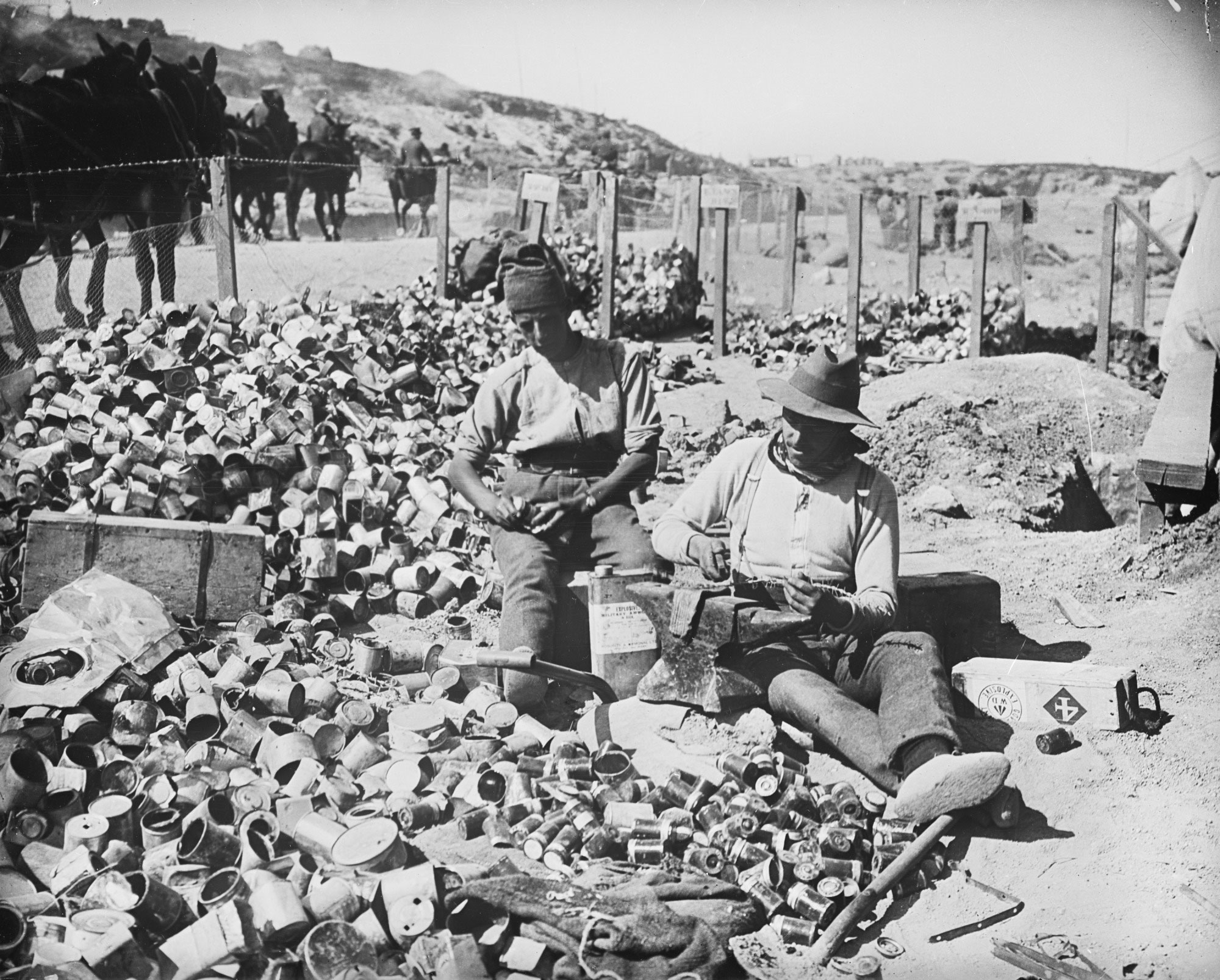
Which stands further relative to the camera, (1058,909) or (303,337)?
(303,337)

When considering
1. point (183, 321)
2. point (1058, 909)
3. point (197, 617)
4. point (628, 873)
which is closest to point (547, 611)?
point (628, 873)

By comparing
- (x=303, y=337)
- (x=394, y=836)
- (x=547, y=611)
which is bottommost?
(x=394, y=836)

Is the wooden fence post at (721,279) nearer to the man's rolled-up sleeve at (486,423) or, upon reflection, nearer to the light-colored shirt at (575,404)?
the light-colored shirt at (575,404)

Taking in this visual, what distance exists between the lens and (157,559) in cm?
510

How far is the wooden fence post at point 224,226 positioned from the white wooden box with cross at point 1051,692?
653cm

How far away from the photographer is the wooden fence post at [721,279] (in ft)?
38.9

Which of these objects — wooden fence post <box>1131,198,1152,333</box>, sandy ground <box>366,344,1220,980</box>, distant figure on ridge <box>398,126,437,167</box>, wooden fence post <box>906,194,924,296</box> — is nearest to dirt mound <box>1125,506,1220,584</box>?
sandy ground <box>366,344,1220,980</box>

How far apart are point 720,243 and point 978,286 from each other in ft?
8.99

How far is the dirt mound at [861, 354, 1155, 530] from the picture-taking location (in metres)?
7.71

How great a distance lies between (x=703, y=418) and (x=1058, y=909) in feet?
22.0

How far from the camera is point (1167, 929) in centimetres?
326

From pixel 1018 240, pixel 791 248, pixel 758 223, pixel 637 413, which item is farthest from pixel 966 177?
pixel 637 413

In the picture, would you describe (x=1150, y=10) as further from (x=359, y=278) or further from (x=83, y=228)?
(x=359, y=278)

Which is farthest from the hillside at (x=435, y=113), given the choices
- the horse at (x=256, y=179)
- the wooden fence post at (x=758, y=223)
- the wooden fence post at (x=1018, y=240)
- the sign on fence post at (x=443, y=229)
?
the wooden fence post at (x=1018, y=240)
